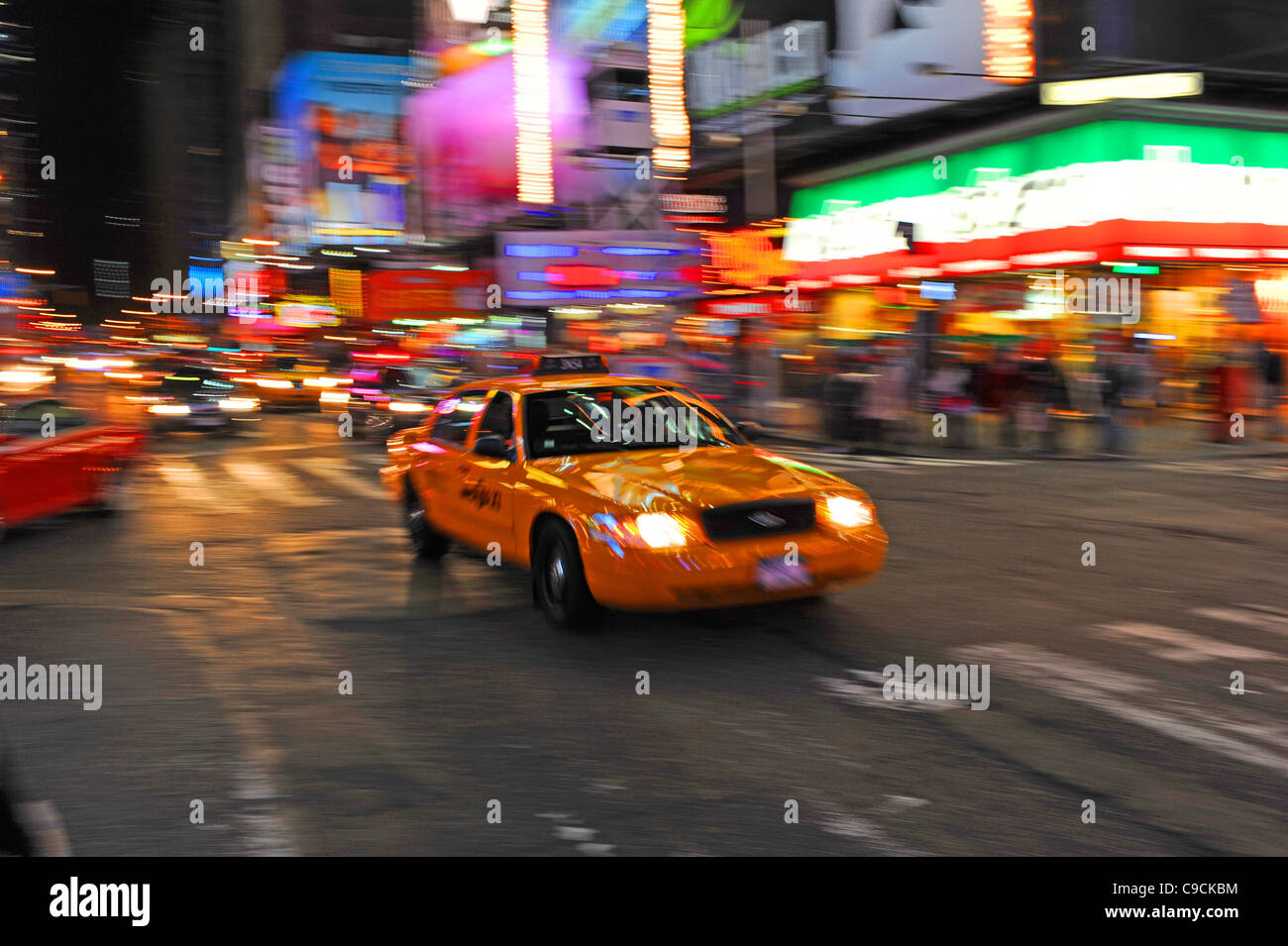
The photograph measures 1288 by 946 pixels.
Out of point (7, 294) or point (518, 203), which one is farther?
point (7, 294)

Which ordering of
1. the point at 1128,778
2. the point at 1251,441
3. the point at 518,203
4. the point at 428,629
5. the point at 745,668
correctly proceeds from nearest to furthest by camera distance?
the point at 1128,778
the point at 745,668
the point at 428,629
the point at 1251,441
the point at 518,203

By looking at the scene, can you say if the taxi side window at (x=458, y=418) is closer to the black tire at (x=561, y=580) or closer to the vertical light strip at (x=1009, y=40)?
the black tire at (x=561, y=580)

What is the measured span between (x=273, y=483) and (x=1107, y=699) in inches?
530

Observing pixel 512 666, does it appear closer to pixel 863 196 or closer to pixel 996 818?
pixel 996 818

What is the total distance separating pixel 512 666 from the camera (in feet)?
22.9

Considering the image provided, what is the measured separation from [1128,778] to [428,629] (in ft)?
14.6

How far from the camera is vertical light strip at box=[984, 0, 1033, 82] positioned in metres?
24.1

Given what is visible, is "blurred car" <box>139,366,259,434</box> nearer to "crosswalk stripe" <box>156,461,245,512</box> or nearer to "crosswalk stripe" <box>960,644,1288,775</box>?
"crosswalk stripe" <box>156,461,245,512</box>

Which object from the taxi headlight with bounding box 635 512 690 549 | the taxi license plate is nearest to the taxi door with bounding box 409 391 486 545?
the taxi headlight with bounding box 635 512 690 549

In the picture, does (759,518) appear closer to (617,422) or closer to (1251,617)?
(617,422)

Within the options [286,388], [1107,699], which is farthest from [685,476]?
[286,388]

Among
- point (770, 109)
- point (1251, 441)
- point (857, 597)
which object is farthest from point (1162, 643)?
point (770, 109)

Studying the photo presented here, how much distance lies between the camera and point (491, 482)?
8.69 metres
